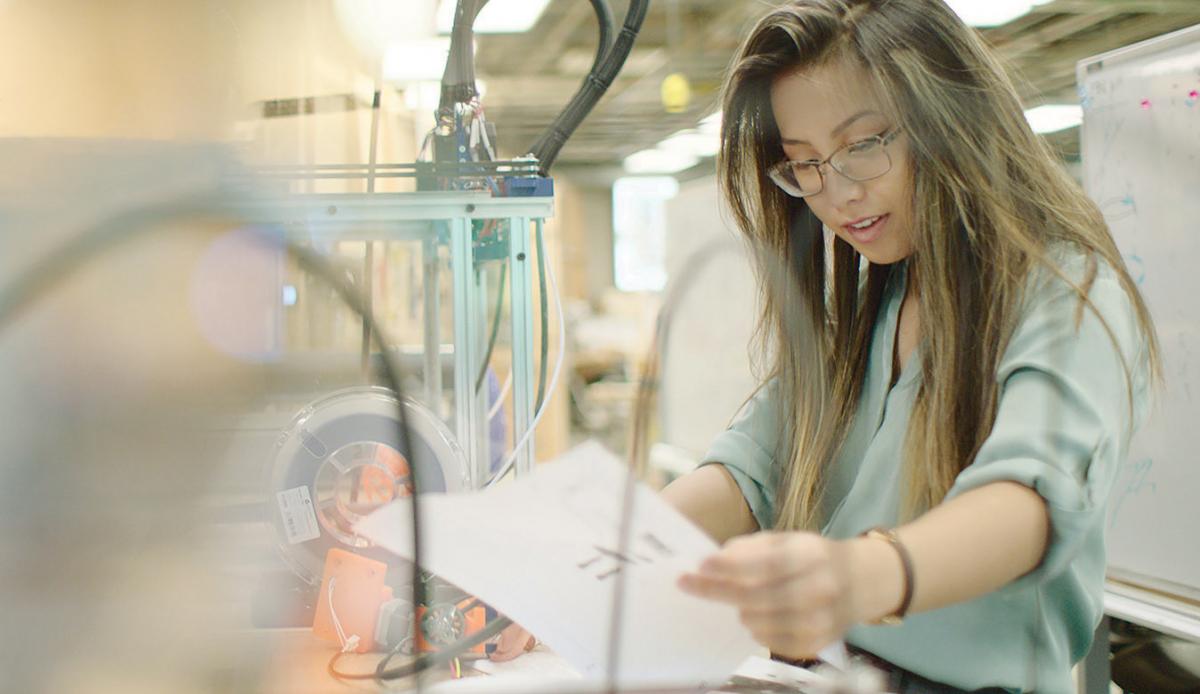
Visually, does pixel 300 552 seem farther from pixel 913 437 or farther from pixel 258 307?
pixel 913 437

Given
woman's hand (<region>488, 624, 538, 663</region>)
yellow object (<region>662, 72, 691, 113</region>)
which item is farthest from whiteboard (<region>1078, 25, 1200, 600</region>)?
yellow object (<region>662, 72, 691, 113</region>)

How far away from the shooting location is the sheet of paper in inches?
14.9

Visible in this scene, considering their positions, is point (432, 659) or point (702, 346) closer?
point (432, 659)

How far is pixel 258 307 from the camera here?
0.47 m

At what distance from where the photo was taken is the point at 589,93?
3.05ft

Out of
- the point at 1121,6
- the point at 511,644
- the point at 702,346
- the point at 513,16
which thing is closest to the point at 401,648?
the point at 511,644

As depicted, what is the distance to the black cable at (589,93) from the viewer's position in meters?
0.88

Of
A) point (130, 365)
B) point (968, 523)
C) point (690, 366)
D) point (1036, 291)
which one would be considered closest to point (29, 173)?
point (130, 365)

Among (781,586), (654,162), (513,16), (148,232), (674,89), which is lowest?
(781,586)

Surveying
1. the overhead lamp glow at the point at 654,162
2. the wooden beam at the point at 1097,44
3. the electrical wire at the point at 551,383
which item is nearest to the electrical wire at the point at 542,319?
the electrical wire at the point at 551,383

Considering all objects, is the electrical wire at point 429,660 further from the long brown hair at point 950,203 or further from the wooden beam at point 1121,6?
the wooden beam at point 1121,6

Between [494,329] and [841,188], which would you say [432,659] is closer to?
[841,188]

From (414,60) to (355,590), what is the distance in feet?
2.32

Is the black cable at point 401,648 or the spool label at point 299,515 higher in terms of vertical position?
the spool label at point 299,515
